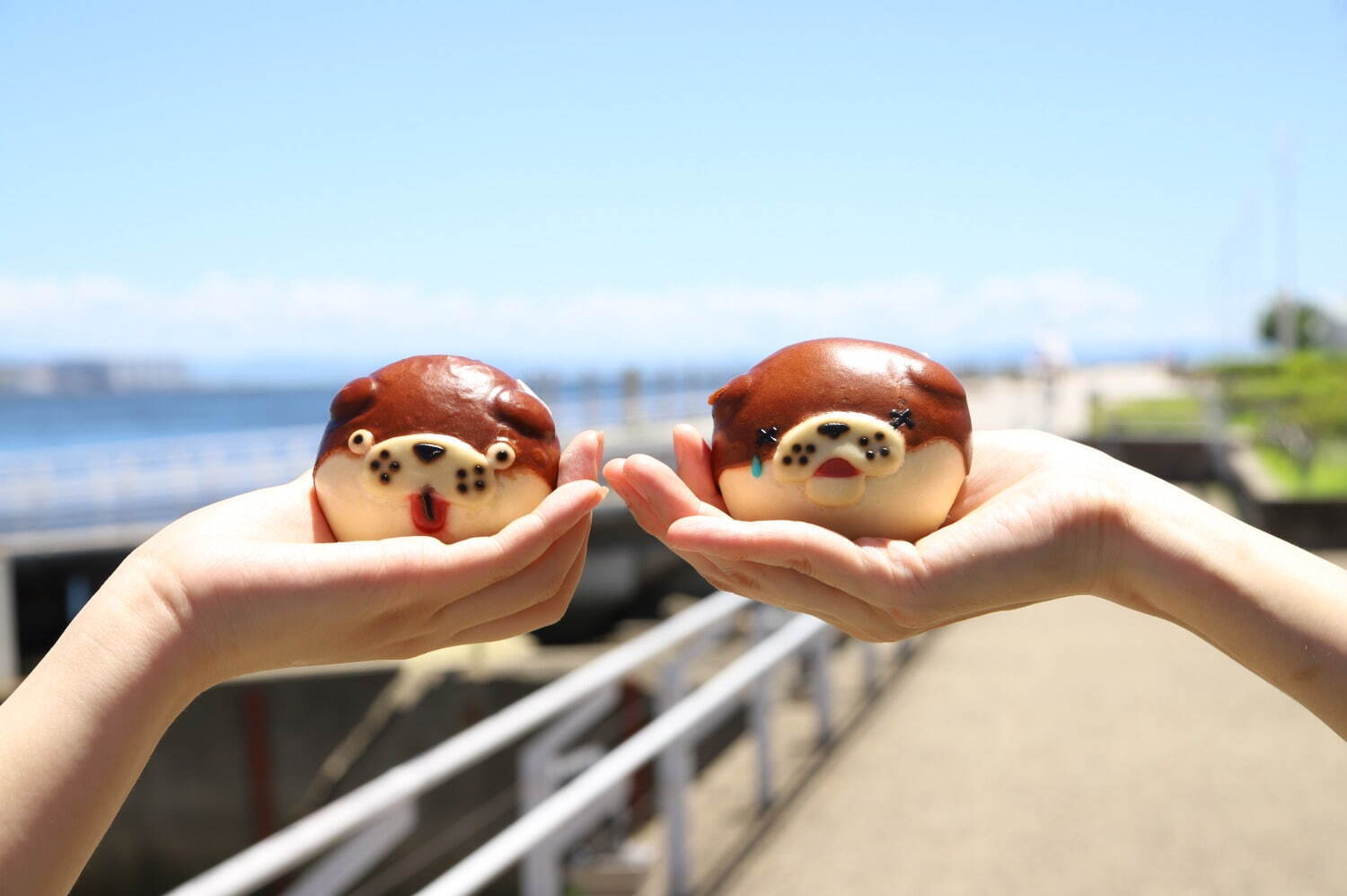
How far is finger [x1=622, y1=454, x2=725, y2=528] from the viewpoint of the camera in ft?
4.99

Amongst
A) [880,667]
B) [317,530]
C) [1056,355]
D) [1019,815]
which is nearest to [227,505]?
[317,530]

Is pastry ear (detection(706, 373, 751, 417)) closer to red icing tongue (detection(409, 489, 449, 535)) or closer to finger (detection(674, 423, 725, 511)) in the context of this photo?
finger (detection(674, 423, 725, 511))

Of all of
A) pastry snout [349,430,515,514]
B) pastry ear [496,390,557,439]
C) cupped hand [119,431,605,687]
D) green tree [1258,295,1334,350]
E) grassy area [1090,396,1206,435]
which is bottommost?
green tree [1258,295,1334,350]

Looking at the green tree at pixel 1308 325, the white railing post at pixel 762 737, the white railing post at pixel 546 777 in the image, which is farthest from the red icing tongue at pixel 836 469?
the green tree at pixel 1308 325

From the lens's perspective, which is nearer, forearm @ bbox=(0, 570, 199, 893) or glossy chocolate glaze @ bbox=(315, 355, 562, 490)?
forearm @ bbox=(0, 570, 199, 893)

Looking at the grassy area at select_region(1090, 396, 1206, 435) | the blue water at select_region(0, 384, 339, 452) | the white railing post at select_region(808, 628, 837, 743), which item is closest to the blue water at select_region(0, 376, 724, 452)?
the blue water at select_region(0, 384, 339, 452)

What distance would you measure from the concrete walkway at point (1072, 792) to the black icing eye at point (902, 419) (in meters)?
3.69

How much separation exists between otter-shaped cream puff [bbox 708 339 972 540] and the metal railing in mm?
1675

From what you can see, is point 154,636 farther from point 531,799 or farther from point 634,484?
point 531,799

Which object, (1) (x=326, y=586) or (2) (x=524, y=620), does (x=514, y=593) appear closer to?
(2) (x=524, y=620)

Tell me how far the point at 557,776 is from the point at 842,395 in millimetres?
3581

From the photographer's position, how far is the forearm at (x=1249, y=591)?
1409 mm

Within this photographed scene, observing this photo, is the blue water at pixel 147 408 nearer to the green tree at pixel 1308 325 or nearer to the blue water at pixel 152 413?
the blue water at pixel 152 413

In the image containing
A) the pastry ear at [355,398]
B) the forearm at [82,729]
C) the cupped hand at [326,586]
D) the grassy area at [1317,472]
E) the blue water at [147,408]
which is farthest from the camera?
the blue water at [147,408]
